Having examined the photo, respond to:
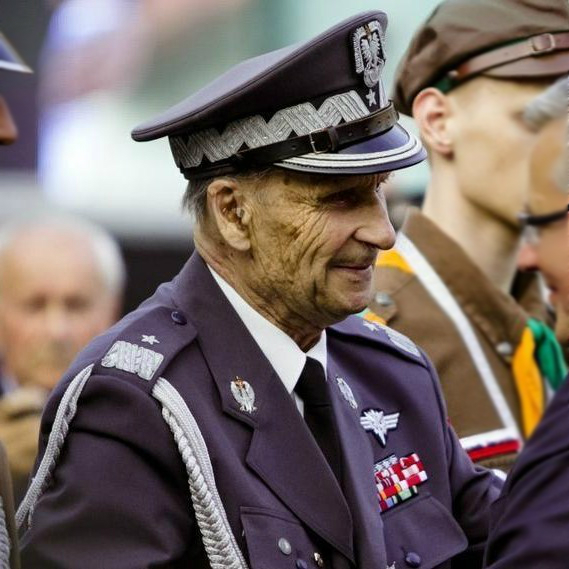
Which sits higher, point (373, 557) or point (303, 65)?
point (303, 65)

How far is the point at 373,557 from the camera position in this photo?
3.27 metres

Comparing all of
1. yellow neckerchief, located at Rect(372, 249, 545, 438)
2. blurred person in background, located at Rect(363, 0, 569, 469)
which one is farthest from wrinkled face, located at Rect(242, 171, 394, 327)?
yellow neckerchief, located at Rect(372, 249, 545, 438)

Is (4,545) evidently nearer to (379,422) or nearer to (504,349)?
(379,422)

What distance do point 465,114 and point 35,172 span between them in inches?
61.8

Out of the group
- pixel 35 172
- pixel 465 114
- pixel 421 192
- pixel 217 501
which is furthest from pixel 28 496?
pixel 421 192

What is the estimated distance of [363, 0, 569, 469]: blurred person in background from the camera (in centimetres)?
436

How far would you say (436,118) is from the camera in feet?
14.9

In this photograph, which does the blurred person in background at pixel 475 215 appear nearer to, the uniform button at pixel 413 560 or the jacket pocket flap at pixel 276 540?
the uniform button at pixel 413 560

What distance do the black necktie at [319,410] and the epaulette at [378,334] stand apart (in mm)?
264

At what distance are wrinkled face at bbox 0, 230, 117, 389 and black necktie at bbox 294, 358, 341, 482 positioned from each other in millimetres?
1738

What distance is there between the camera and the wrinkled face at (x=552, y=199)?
2781mm

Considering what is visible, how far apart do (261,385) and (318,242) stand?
312 millimetres

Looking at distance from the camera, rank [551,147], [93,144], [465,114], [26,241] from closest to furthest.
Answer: [551,147]
[465,114]
[26,241]
[93,144]

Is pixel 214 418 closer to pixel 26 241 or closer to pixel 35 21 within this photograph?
pixel 26 241
